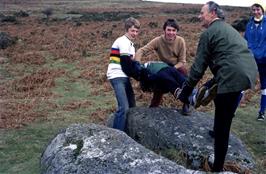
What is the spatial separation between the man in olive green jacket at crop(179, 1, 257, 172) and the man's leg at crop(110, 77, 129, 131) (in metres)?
2.02

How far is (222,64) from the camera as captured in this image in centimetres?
559

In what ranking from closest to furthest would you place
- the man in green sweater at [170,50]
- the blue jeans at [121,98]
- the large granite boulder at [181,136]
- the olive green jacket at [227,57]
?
the olive green jacket at [227,57]
the large granite boulder at [181,136]
the blue jeans at [121,98]
the man in green sweater at [170,50]

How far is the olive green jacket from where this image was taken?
18.1ft

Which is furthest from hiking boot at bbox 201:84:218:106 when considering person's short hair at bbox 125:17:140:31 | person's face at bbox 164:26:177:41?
person's short hair at bbox 125:17:140:31

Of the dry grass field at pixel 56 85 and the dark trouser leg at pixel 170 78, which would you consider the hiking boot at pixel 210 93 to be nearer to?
the dark trouser leg at pixel 170 78

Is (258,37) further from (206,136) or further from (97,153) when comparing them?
(97,153)

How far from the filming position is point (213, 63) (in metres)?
5.77

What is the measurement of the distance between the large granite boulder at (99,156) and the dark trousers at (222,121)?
2.94 feet

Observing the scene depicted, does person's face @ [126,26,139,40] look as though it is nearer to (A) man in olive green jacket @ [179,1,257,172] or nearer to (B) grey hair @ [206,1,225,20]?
(A) man in olive green jacket @ [179,1,257,172]

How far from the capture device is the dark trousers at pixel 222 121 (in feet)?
18.7

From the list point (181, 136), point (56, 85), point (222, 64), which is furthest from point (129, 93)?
point (56, 85)

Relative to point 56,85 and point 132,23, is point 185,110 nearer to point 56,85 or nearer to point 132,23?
point 132,23

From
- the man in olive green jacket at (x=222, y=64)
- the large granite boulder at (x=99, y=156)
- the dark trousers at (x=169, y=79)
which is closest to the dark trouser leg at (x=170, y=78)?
the dark trousers at (x=169, y=79)

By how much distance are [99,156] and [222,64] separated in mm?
1969
